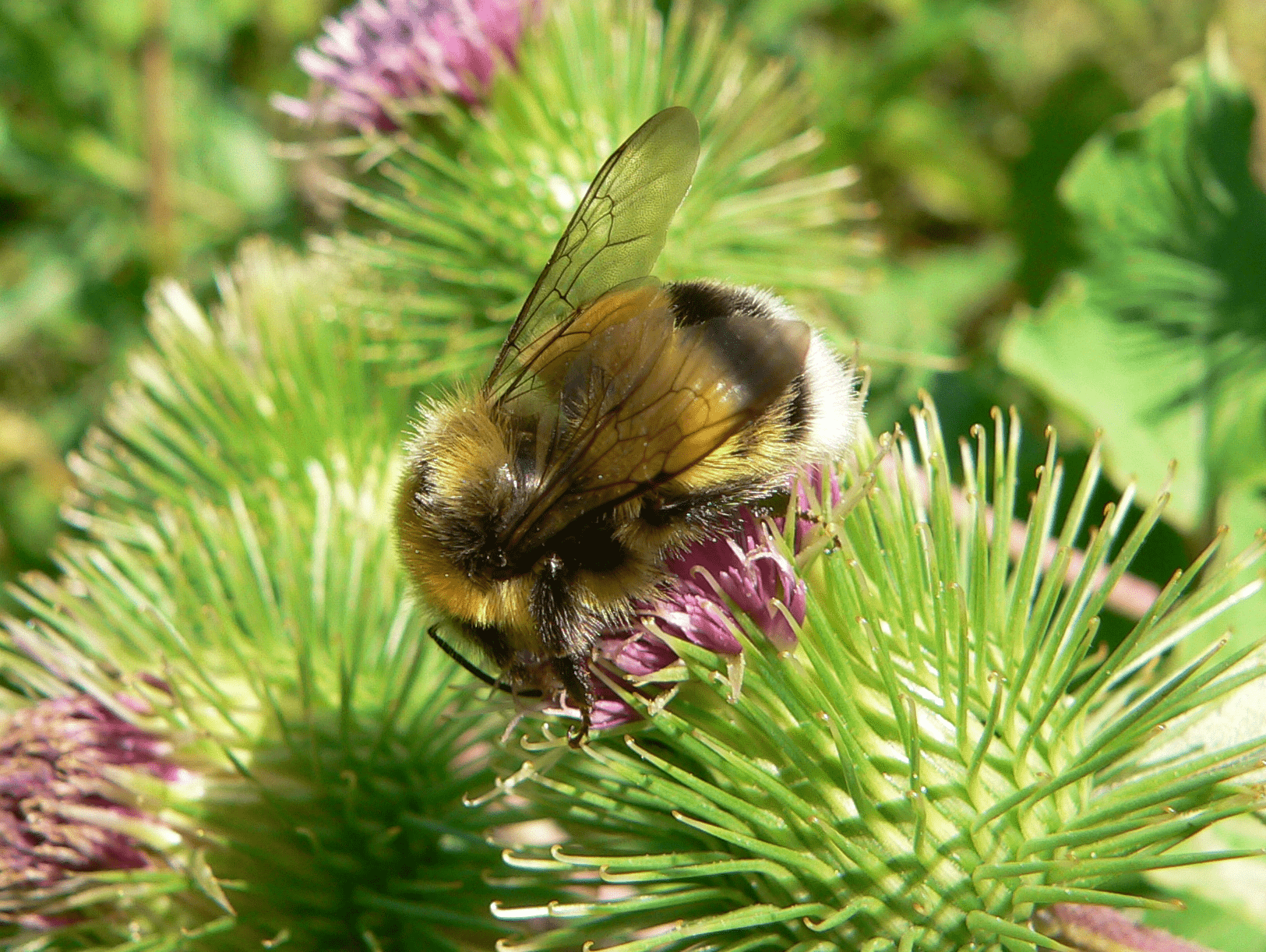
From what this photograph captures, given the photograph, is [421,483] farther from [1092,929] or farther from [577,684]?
[1092,929]

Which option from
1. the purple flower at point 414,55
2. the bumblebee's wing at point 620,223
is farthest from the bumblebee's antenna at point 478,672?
the purple flower at point 414,55

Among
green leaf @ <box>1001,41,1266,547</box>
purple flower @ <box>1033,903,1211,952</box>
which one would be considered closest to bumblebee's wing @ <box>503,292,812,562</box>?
purple flower @ <box>1033,903,1211,952</box>

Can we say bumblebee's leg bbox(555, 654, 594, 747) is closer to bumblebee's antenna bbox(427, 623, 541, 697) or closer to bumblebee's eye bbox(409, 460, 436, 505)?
bumblebee's antenna bbox(427, 623, 541, 697)

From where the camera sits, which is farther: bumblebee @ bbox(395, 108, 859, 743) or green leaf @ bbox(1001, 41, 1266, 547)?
green leaf @ bbox(1001, 41, 1266, 547)

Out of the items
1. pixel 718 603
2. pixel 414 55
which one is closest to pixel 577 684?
pixel 718 603

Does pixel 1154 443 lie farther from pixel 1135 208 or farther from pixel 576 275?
pixel 576 275

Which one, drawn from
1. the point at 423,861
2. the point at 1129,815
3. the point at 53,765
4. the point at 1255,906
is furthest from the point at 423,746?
the point at 1255,906
